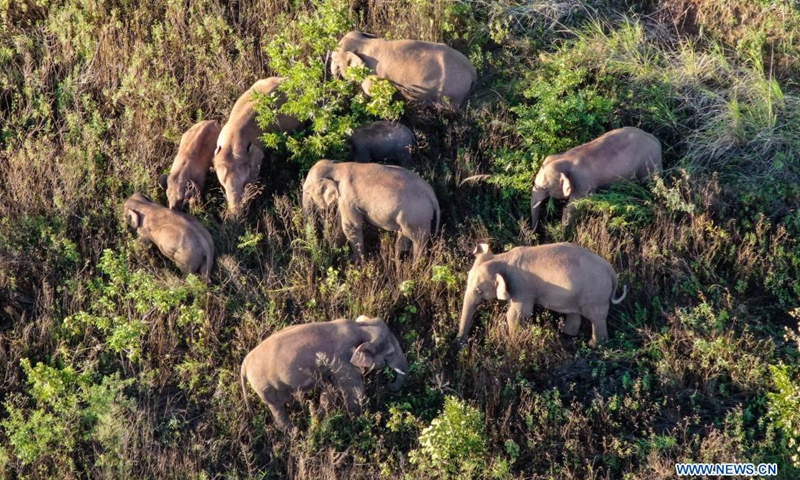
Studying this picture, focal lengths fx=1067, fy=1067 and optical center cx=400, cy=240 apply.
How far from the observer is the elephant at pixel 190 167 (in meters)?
10.3

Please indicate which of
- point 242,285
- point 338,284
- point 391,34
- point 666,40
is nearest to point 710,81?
point 666,40

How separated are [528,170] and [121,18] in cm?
538

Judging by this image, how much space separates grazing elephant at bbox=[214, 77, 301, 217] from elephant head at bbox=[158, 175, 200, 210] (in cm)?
28

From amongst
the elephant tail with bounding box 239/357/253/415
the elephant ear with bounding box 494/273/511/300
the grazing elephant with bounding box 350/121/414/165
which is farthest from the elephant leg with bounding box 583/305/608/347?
the elephant tail with bounding box 239/357/253/415

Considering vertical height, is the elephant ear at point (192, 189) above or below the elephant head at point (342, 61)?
below

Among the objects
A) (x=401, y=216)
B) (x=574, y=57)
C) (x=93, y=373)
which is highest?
(x=574, y=57)

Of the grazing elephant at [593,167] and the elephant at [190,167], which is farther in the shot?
the elephant at [190,167]

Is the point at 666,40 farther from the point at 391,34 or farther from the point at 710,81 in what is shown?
the point at 391,34

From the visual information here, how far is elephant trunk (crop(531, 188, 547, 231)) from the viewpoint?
10.0 meters

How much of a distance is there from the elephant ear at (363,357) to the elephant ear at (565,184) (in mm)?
2695

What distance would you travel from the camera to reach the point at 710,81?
36.4 feet

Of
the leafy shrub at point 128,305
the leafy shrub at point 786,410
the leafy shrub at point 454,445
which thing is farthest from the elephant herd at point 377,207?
the leafy shrub at point 786,410

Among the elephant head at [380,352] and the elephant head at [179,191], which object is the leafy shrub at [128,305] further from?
the elephant head at [380,352]

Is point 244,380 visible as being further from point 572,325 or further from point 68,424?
point 572,325
